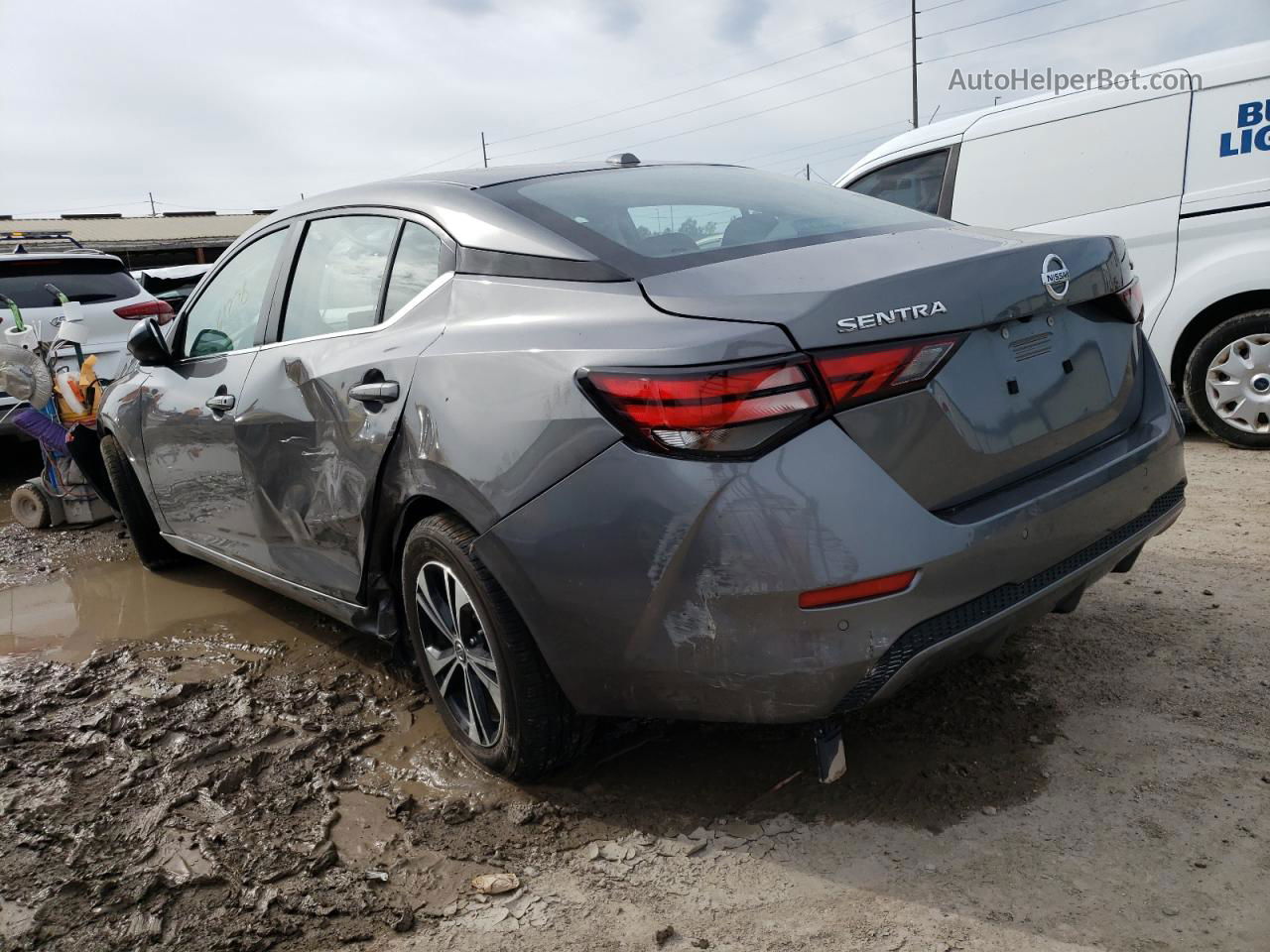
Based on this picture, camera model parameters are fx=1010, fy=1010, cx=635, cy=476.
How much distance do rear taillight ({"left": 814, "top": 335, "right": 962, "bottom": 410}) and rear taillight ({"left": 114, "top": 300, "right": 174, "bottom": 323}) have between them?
6.90 metres

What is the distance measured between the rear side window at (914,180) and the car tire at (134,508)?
4564mm

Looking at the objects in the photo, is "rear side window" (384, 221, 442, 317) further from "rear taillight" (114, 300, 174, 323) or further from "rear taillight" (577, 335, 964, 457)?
"rear taillight" (114, 300, 174, 323)

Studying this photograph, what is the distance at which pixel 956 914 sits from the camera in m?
2.03

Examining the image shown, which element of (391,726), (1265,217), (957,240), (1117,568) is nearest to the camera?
(957,240)

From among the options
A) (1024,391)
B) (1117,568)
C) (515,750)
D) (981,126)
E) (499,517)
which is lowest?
(515,750)

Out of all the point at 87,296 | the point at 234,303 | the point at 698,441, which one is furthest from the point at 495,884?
the point at 87,296

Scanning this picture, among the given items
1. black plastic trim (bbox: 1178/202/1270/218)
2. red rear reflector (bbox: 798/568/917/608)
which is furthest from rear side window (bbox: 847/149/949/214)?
red rear reflector (bbox: 798/568/917/608)

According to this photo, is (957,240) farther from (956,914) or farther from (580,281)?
(956,914)

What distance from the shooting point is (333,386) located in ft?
9.59

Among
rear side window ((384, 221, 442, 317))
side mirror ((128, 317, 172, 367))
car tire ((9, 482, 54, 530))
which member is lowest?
car tire ((9, 482, 54, 530))

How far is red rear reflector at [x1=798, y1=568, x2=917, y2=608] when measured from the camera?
1975mm

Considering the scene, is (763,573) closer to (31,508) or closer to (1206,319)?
(1206,319)

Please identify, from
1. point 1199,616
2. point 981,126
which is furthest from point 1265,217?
point 1199,616

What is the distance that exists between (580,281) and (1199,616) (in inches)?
93.7
